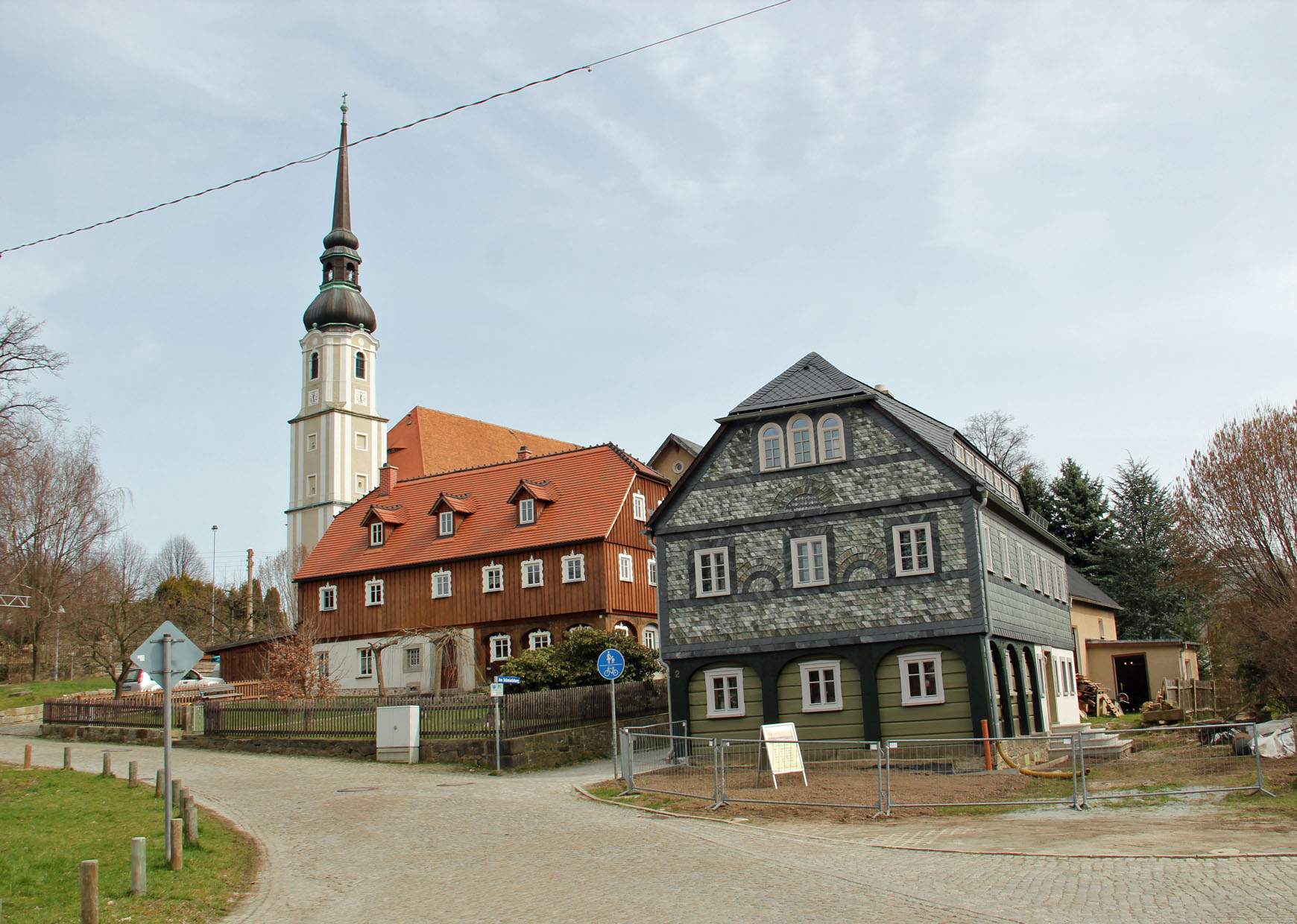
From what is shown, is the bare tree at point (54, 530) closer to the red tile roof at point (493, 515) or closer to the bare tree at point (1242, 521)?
the red tile roof at point (493, 515)

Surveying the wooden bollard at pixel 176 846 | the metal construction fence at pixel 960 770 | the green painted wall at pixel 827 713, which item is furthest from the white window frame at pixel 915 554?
the wooden bollard at pixel 176 846

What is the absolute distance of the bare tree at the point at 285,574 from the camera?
73.8m

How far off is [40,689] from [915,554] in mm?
42730

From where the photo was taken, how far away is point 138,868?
12.1 meters

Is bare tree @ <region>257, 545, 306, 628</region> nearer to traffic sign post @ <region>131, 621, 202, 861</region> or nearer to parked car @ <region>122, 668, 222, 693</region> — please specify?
parked car @ <region>122, 668, 222, 693</region>

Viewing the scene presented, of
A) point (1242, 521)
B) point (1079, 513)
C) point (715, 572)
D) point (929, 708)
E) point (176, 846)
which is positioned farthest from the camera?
point (1079, 513)

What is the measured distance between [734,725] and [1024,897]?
17.2 m

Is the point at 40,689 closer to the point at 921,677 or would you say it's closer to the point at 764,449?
the point at 764,449

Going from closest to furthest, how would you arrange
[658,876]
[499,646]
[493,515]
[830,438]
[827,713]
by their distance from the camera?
1. [658,876]
2. [827,713]
3. [830,438]
4. [499,646]
5. [493,515]

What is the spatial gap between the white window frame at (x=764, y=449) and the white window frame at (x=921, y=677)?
17.9 feet

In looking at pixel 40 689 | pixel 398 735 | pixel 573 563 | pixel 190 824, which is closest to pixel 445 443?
pixel 40 689

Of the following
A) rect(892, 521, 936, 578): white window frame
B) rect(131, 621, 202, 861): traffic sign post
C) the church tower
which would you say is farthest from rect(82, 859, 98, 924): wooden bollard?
the church tower

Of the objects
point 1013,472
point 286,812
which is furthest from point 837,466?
point 1013,472

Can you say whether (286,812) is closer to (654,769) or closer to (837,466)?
(654,769)
